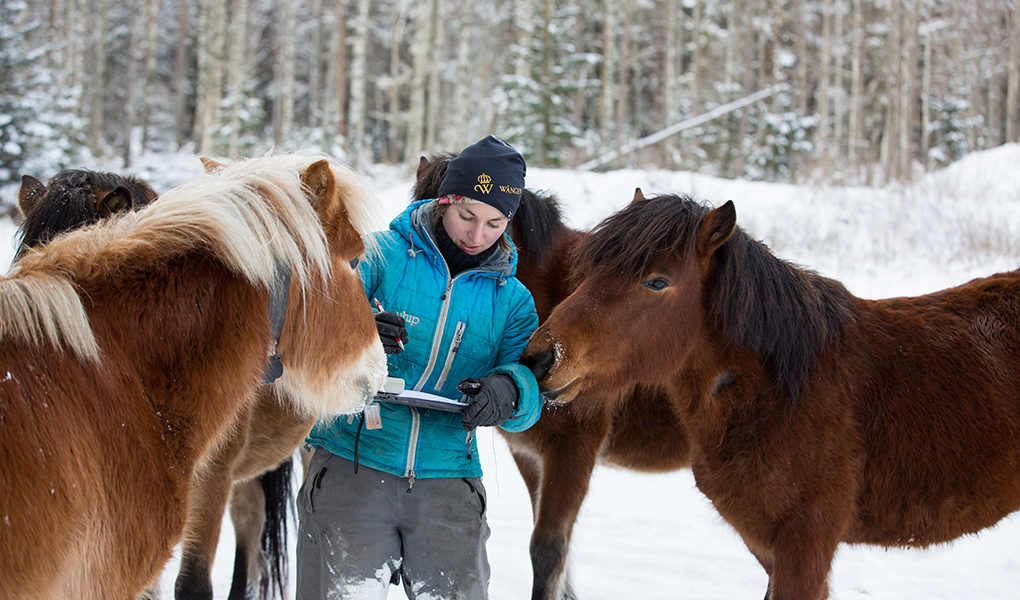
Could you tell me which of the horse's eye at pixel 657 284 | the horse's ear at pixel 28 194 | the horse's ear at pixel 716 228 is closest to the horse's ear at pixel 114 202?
the horse's ear at pixel 28 194

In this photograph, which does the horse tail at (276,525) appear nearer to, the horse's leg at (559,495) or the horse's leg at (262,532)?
the horse's leg at (262,532)

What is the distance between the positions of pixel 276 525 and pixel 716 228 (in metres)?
3.26

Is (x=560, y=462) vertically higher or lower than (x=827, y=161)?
lower

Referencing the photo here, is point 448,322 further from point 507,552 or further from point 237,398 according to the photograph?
point 507,552

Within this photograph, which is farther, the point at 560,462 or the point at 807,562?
the point at 560,462

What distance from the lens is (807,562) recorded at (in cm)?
267

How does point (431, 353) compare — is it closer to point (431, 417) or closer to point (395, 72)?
point (431, 417)

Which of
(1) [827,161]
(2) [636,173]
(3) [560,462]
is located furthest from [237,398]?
(1) [827,161]

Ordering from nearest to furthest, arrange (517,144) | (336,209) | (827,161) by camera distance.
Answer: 1. (336,209)
2. (827,161)
3. (517,144)

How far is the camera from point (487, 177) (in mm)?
2527

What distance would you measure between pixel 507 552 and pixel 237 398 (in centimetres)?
343

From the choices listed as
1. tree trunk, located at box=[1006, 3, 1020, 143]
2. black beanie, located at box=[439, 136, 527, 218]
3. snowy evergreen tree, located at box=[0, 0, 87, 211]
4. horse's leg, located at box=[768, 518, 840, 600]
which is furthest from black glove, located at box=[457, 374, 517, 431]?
tree trunk, located at box=[1006, 3, 1020, 143]

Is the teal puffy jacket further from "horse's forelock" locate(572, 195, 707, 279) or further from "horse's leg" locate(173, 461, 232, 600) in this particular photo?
"horse's leg" locate(173, 461, 232, 600)

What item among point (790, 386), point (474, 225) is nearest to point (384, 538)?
point (474, 225)
